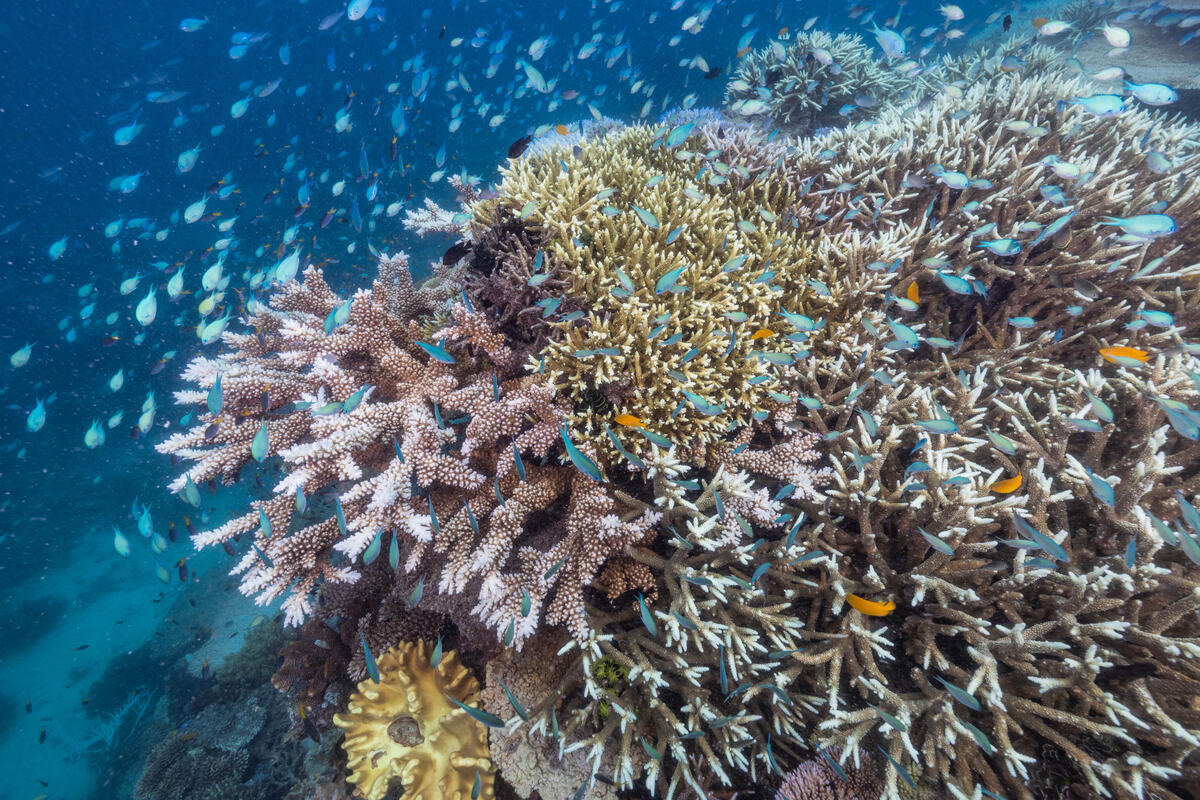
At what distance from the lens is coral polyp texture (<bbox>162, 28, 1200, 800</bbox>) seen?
2436mm

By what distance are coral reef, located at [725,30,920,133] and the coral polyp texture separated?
588cm

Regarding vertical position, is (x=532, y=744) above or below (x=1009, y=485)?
below

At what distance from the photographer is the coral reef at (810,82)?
8711mm

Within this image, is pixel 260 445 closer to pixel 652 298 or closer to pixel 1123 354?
pixel 652 298

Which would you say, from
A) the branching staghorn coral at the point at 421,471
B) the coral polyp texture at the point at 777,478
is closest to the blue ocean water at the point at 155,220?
the branching staghorn coral at the point at 421,471

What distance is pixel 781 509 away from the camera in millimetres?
3086

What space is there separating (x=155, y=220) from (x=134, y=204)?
4034 millimetres

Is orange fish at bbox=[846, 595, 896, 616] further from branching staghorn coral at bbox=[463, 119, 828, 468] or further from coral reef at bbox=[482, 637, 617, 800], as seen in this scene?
coral reef at bbox=[482, 637, 617, 800]

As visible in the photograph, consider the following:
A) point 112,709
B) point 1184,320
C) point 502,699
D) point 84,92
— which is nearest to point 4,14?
point 84,92

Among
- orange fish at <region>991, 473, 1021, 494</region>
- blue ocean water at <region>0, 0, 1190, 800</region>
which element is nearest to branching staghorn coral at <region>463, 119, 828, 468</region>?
orange fish at <region>991, 473, 1021, 494</region>

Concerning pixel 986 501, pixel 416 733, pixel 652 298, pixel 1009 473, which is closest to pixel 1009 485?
pixel 986 501

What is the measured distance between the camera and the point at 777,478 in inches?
128

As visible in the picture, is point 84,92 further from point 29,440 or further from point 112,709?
point 112,709

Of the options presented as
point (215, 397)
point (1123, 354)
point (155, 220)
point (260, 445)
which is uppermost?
point (155, 220)
